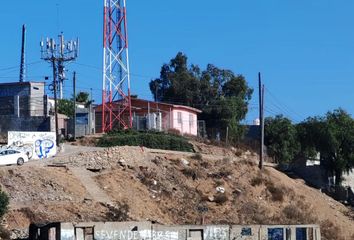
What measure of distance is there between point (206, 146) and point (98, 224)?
32.6 m

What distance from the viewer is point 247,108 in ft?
308

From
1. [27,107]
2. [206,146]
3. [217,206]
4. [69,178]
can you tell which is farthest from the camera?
[27,107]

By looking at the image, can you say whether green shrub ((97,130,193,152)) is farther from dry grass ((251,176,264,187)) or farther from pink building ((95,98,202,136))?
pink building ((95,98,202,136))

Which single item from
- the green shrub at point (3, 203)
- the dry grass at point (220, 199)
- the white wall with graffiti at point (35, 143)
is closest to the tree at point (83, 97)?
the white wall with graffiti at point (35, 143)

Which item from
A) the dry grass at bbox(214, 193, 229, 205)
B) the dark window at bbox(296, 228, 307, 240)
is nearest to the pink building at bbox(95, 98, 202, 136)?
the dry grass at bbox(214, 193, 229, 205)

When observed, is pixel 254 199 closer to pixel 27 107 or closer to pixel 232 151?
pixel 232 151

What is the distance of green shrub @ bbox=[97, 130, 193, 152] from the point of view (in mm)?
68250

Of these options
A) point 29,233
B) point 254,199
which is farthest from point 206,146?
point 29,233

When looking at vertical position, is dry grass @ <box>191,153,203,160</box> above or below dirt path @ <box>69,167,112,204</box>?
above

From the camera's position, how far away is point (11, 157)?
5894 centimetres

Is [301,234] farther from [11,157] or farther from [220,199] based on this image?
[11,157]

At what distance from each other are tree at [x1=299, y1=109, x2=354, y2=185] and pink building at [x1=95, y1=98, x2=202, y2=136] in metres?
12.4

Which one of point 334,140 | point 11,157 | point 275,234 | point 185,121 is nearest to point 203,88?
point 185,121

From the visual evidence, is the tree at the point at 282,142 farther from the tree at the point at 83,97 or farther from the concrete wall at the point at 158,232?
the concrete wall at the point at 158,232
